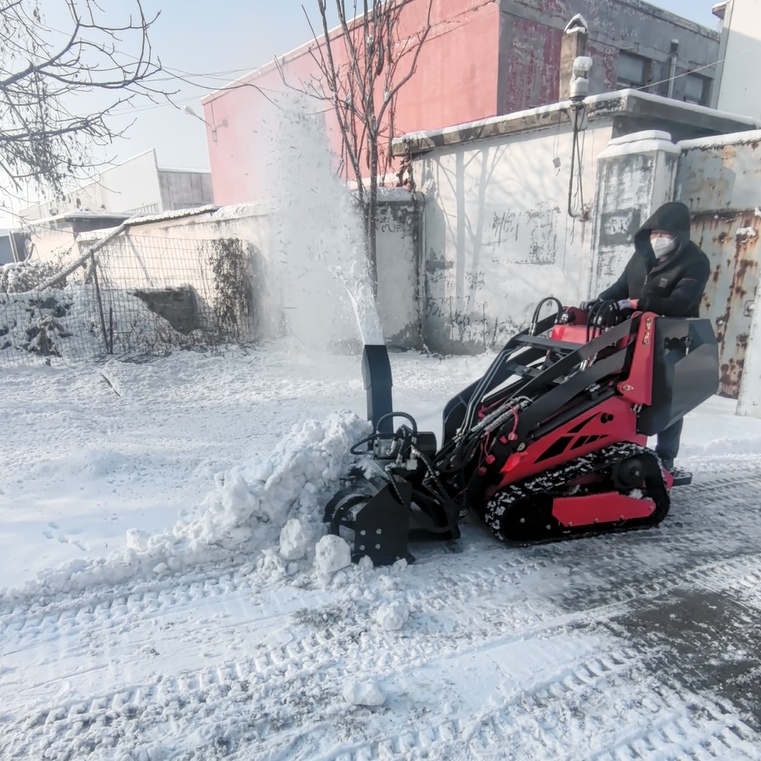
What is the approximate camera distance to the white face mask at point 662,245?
12.1 feet

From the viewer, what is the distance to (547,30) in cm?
1119

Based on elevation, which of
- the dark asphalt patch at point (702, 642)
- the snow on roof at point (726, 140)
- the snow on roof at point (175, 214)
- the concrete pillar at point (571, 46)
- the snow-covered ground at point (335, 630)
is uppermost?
the concrete pillar at point (571, 46)

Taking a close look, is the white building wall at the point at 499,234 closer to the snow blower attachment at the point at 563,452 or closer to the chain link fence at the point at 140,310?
the chain link fence at the point at 140,310

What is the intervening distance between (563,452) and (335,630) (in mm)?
1585

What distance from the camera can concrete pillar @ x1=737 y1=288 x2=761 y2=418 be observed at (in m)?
5.32

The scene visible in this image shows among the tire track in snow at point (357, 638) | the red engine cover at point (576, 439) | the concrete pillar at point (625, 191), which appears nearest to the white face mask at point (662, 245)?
the red engine cover at point (576, 439)

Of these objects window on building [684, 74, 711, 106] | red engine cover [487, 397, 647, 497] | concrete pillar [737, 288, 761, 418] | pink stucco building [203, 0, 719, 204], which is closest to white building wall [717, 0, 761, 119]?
pink stucco building [203, 0, 719, 204]

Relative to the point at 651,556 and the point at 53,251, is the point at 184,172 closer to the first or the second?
the point at 53,251

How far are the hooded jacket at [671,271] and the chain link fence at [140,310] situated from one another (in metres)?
6.27

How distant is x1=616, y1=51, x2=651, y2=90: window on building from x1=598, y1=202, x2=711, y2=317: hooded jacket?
11478 mm

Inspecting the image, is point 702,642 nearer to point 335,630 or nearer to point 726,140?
point 335,630

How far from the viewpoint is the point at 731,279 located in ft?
19.5

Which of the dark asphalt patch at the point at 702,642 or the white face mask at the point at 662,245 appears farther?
the white face mask at the point at 662,245

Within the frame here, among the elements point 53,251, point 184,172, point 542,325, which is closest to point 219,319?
point 542,325
